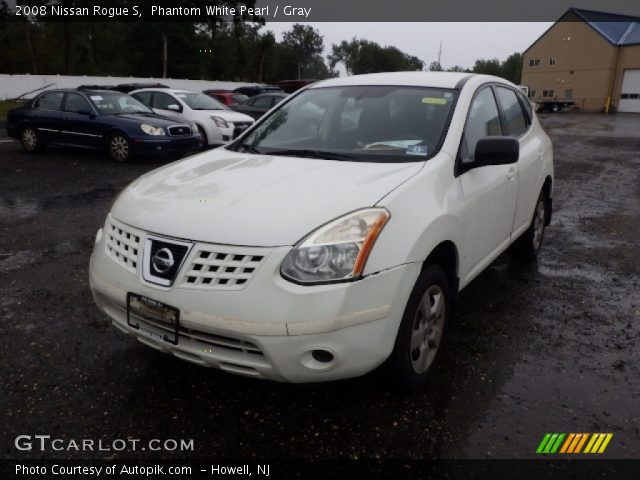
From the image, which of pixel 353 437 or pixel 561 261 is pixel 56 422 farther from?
pixel 561 261

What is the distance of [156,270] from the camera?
246 cm

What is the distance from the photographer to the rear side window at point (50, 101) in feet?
37.0

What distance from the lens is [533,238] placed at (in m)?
4.89

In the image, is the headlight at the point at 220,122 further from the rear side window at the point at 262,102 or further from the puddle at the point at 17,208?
the puddle at the point at 17,208

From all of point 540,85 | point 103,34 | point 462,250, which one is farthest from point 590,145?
point 103,34

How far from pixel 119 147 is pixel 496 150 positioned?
9.17m

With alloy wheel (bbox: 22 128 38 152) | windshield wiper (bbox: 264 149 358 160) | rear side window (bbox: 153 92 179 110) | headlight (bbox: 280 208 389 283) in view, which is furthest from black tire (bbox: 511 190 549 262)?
alloy wheel (bbox: 22 128 38 152)

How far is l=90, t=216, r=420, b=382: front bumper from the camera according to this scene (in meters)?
2.24

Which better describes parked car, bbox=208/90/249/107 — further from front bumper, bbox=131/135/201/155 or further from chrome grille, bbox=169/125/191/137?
front bumper, bbox=131/135/201/155

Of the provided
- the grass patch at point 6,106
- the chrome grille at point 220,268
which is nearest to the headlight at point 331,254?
the chrome grille at point 220,268

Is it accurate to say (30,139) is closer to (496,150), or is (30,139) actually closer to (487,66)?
(496,150)

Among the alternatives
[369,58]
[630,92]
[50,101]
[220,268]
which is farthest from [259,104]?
[369,58]

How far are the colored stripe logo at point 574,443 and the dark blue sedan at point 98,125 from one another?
31.0 feet

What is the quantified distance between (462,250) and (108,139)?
9406 millimetres
